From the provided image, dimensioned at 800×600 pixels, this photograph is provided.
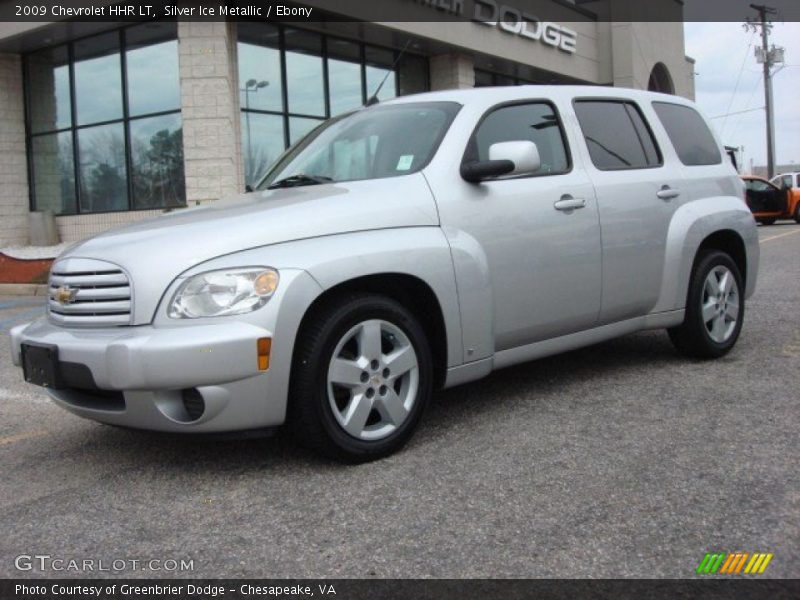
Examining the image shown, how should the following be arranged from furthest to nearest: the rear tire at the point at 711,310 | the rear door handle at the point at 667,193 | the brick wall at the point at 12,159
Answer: the brick wall at the point at 12,159, the rear tire at the point at 711,310, the rear door handle at the point at 667,193

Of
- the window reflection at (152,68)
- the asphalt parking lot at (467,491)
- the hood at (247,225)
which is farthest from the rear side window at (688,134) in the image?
the window reflection at (152,68)

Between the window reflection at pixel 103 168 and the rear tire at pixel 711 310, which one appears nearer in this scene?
the rear tire at pixel 711 310

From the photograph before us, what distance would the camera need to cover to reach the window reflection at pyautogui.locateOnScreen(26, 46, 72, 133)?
16.2 m

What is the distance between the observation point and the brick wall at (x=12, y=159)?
53.1 feet

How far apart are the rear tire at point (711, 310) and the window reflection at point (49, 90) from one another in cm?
1429

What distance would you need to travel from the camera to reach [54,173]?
16.4 metres

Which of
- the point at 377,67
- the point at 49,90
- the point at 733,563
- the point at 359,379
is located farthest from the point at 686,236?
the point at 49,90

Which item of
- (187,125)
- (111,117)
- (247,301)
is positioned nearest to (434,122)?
(247,301)

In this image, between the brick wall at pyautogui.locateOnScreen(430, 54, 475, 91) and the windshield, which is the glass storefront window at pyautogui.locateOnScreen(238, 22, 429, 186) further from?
the windshield

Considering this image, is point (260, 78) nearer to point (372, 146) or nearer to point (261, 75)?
point (261, 75)

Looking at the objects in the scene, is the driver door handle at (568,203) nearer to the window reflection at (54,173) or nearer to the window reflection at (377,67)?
the window reflection at (377,67)

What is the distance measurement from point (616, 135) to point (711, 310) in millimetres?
1303

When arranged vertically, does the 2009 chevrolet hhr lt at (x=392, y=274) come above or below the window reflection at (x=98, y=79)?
below

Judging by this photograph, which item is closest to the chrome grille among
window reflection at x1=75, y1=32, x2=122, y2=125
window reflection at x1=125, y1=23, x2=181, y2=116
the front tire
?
the front tire
